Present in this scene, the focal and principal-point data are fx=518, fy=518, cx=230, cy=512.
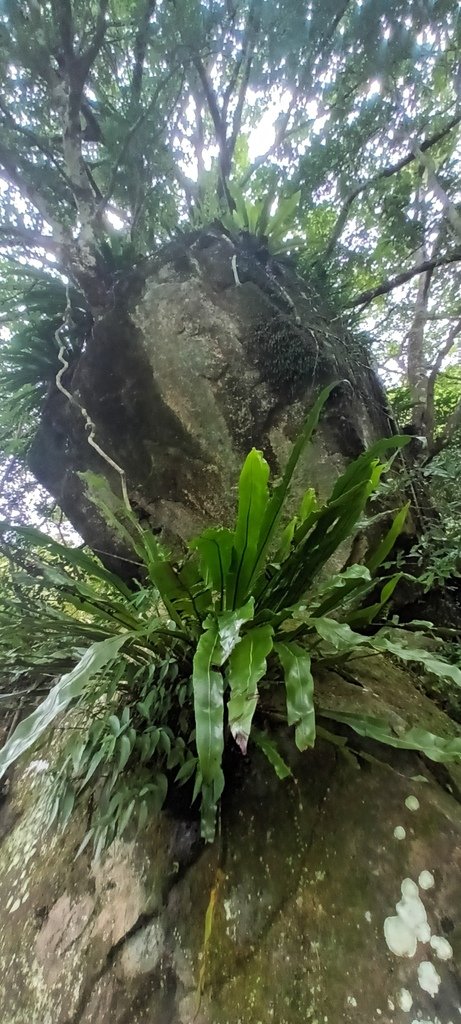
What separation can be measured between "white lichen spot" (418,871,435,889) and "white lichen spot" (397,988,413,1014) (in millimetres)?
163

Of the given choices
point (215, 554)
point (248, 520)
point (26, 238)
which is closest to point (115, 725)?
point (215, 554)

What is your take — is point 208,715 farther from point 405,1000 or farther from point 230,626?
point 405,1000

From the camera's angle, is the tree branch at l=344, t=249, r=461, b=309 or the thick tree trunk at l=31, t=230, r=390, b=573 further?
the tree branch at l=344, t=249, r=461, b=309

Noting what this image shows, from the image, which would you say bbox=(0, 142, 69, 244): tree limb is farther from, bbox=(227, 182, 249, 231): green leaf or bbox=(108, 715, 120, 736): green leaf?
bbox=(108, 715, 120, 736): green leaf

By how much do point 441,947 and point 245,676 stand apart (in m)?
0.55

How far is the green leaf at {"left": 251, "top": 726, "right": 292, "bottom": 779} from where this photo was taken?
1.00 meters

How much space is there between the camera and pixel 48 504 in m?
2.95

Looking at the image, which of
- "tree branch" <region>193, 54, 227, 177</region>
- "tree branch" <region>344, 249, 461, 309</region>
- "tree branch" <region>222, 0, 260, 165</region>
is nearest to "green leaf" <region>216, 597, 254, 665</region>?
"tree branch" <region>344, 249, 461, 309</region>

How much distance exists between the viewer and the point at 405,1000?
83cm

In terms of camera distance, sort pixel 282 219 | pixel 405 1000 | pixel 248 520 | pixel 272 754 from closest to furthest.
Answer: pixel 405 1000 < pixel 272 754 < pixel 248 520 < pixel 282 219

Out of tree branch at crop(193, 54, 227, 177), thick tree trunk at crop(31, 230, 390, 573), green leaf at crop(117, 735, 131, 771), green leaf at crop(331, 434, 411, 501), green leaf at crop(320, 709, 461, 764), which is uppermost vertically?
tree branch at crop(193, 54, 227, 177)

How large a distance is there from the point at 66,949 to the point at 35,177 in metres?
3.50

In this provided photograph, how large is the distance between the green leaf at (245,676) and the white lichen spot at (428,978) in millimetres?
498

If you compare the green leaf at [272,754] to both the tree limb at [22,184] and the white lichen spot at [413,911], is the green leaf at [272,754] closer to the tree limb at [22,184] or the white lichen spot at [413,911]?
the white lichen spot at [413,911]
